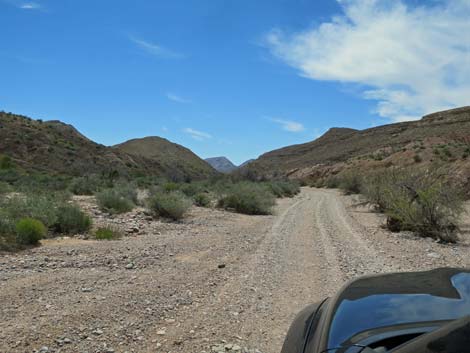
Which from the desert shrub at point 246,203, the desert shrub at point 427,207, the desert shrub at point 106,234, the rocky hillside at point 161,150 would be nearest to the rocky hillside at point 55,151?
the desert shrub at point 246,203

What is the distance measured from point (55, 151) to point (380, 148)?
182 ft

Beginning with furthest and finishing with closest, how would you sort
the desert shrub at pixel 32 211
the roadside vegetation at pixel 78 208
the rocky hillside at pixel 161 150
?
the rocky hillside at pixel 161 150 → the desert shrub at pixel 32 211 → the roadside vegetation at pixel 78 208

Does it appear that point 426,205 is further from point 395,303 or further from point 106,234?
point 395,303

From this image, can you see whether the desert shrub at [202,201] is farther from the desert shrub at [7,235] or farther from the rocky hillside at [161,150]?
the rocky hillside at [161,150]

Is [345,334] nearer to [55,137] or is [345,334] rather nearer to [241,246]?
[241,246]

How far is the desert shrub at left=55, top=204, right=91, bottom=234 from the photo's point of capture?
41.5 feet

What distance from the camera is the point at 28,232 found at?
34.2 feet

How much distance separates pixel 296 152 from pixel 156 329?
117604 mm

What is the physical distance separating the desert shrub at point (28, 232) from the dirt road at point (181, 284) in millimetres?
309

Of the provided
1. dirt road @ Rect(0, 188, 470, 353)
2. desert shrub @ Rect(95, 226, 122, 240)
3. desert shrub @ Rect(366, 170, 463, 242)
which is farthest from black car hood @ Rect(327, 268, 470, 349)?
desert shrub @ Rect(366, 170, 463, 242)

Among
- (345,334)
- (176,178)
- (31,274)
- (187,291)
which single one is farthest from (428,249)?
(176,178)

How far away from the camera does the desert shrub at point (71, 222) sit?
1266 cm

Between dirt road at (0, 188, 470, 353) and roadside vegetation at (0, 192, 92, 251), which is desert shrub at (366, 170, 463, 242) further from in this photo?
roadside vegetation at (0, 192, 92, 251)

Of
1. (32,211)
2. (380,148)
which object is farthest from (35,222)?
(380,148)
